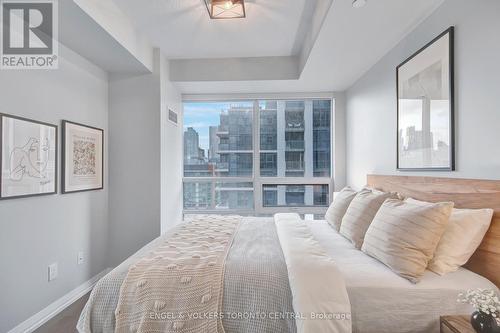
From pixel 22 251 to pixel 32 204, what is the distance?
34 cm

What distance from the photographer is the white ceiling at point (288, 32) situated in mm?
1871

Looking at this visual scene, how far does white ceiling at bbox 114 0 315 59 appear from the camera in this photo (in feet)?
7.19

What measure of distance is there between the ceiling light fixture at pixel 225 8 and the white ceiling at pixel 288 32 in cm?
8

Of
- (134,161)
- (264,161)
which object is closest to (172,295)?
(134,161)

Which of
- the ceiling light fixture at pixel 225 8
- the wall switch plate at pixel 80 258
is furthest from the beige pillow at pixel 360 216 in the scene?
the wall switch plate at pixel 80 258

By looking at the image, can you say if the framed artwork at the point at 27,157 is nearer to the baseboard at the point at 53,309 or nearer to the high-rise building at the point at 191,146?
the baseboard at the point at 53,309

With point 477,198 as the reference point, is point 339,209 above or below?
below

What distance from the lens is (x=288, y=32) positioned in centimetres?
262

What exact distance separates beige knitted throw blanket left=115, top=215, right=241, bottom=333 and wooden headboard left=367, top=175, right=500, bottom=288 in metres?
1.38

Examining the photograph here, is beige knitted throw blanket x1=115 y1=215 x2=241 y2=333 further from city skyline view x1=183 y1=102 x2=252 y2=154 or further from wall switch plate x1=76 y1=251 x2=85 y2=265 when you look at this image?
city skyline view x1=183 y1=102 x2=252 y2=154

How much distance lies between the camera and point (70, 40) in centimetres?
218

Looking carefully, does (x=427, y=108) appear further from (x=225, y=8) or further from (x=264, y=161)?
(x=264, y=161)

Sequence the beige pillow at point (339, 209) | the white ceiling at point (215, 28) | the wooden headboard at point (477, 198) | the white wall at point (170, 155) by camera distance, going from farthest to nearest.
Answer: the white wall at point (170, 155) → the beige pillow at point (339, 209) → the white ceiling at point (215, 28) → the wooden headboard at point (477, 198)

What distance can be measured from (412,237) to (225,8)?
2.15 meters
